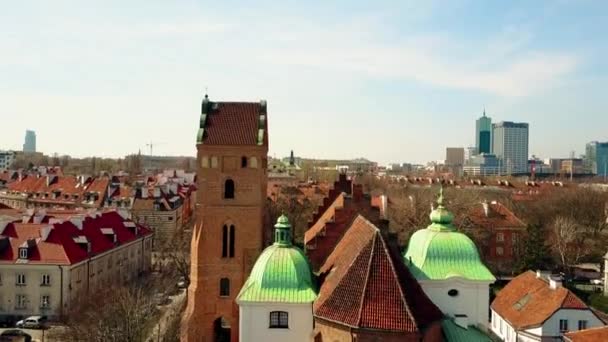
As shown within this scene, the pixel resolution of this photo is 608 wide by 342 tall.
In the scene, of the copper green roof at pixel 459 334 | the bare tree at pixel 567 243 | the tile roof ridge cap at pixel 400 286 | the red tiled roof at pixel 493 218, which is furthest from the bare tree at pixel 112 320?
the bare tree at pixel 567 243

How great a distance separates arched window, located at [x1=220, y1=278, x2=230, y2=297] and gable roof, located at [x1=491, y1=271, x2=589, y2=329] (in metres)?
18.0

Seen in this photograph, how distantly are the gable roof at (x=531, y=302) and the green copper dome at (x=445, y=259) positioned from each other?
11.3 meters

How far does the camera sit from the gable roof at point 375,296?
70.4 ft

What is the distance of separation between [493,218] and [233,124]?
4332cm

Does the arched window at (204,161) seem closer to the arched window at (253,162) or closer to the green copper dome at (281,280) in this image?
the arched window at (253,162)

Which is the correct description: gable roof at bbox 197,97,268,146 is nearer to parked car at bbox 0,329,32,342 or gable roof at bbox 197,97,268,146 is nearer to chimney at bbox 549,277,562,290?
parked car at bbox 0,329,32,342

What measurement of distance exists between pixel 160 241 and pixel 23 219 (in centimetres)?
2264

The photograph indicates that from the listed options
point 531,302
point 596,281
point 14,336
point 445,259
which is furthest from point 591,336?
point 596,281

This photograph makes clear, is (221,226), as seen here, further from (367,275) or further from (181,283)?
(181,283)

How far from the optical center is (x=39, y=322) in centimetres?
4122

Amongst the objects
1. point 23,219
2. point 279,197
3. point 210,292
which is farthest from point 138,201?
point 210,292

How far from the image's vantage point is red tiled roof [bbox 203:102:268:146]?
31.7 m

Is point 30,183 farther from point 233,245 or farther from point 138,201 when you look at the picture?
point 233,245

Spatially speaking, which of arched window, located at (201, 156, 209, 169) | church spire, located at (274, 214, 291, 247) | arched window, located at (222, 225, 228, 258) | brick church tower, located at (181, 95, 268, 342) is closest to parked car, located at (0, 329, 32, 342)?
brick church tower, located at (181, 95, 268, 342)
